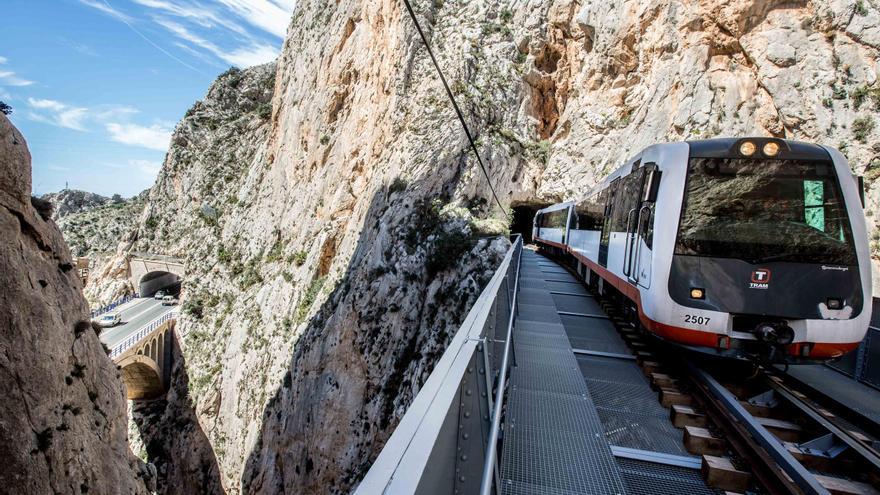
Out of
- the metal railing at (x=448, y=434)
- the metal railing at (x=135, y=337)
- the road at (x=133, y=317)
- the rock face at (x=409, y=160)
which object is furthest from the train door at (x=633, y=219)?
the road at (x=133, y=317)

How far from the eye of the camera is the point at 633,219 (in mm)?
5883

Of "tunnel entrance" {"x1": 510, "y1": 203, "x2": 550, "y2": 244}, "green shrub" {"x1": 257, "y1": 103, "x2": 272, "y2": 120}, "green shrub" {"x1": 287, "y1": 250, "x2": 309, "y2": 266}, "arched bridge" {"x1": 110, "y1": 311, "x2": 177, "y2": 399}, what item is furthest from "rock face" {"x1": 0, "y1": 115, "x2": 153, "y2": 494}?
"green shrub" {"x1": 257, "y1": 103, "x2": 272, "y2": 120}

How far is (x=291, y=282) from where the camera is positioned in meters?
24.9

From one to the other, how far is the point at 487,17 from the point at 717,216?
27.4 metres

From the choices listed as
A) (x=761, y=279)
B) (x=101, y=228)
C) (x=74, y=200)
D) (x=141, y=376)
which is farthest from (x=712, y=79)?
(x=74, y=200)

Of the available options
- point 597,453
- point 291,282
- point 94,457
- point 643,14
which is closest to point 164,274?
point 291,282

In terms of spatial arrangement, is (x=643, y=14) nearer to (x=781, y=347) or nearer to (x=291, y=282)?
(x=781, y=347)

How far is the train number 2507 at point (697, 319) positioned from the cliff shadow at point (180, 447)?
2780cm

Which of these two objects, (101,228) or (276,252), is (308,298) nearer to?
(276,252)

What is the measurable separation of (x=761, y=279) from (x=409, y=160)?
60.6 feet

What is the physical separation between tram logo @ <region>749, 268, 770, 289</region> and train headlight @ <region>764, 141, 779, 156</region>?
135 centimetres

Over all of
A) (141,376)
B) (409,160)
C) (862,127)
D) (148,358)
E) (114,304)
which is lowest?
(141,376)

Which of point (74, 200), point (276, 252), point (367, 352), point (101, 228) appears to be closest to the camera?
point (367, 352)

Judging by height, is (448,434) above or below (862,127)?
below
